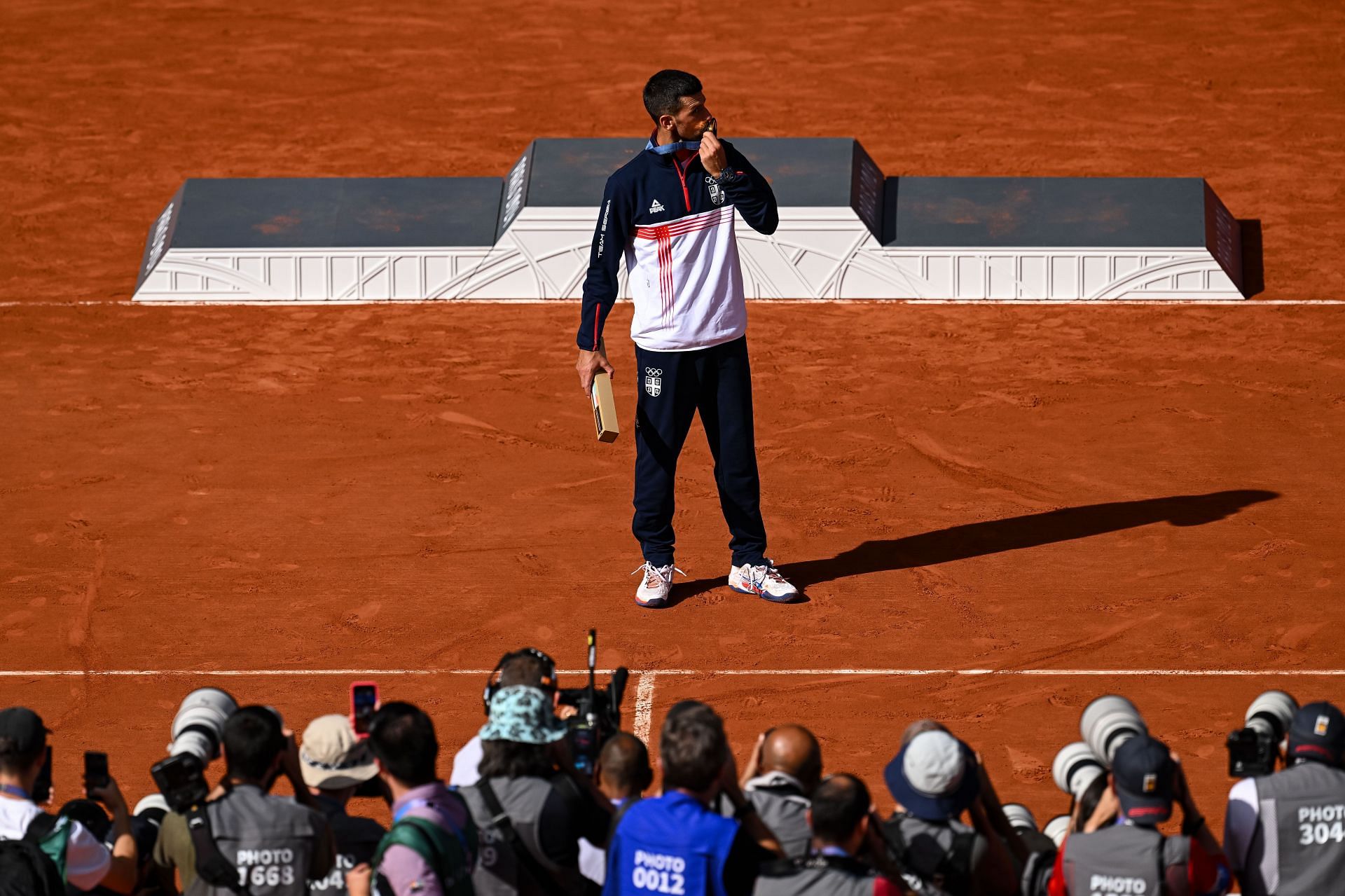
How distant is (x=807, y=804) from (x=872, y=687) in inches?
139

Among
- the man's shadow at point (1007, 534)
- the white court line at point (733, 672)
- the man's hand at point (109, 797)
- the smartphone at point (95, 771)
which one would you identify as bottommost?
the man's hand at point (109, 797)

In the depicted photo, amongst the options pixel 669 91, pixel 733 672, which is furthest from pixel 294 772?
pixel 669 91

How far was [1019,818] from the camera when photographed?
21.2 feet

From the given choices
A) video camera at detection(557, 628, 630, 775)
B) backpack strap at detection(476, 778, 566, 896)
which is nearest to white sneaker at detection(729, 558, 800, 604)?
video camera at detection(557, 628, 630, 775)

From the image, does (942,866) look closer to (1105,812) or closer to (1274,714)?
(1105,812)

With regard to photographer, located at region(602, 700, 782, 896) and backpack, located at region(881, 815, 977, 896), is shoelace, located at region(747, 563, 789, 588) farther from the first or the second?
photographer, located at region(602, 700, 782, 896)

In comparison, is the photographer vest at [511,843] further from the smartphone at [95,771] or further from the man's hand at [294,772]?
the smartphone at [95,771]

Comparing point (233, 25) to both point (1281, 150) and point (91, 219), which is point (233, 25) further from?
point (1281, 150)

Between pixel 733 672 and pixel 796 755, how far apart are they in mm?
3686

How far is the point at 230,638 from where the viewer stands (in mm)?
10102

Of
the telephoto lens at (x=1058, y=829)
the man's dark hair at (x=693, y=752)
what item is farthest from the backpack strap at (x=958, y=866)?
the man's dark hair at (x=693, y=752)

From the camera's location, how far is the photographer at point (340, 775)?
19.8ft

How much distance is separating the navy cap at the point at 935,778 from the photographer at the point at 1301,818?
3.07ft

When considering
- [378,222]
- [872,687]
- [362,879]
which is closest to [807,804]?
[362,879]
